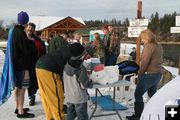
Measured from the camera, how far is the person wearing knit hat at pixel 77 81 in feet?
14.5

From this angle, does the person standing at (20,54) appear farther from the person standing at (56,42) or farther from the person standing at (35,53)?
the person standing at (56,42)

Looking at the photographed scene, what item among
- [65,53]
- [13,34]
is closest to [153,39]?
[65,53]

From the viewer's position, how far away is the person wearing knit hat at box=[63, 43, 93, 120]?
14.5 ft

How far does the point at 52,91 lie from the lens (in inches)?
192

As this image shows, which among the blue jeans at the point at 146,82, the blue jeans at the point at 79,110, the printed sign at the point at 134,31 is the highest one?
the printed sign at the point at 134,31

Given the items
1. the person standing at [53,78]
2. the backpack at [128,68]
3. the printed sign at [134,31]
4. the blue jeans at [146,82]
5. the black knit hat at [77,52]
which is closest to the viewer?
the black knit hat at [77,52]

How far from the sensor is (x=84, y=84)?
4.42 m

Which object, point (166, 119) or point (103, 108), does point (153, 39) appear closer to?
point (103, 108)

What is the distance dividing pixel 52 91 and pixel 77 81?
1.88ft

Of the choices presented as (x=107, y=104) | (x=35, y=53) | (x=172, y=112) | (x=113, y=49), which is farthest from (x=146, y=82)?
(x=172, y=112)

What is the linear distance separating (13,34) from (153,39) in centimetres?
215

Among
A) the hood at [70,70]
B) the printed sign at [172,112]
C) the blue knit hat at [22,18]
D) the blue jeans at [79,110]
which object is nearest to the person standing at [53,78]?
the hood at [70,70]

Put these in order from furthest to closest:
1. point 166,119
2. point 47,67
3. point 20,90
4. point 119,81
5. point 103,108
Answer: point 103,108 < point 20,90 < point 119,81 < point 47,67 < point 166,119

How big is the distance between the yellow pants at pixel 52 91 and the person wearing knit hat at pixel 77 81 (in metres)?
0.32
